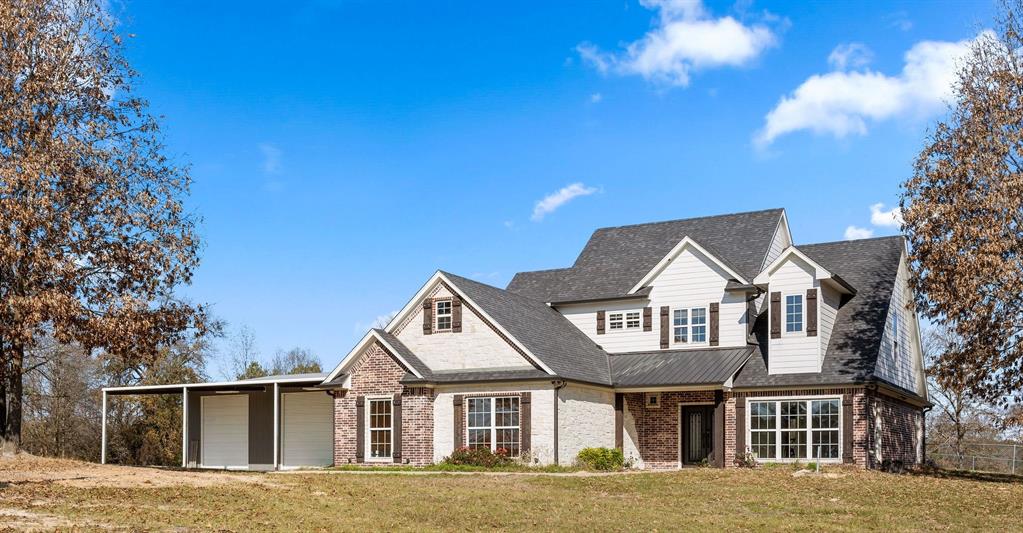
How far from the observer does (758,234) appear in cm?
3544

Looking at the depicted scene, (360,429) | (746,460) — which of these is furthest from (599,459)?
(360,429)

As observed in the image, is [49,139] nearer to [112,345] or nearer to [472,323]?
[112,345]

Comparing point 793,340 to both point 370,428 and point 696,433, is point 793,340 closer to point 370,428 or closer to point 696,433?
point 696,433

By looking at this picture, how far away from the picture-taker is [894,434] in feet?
102

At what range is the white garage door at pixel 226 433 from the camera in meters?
37.7

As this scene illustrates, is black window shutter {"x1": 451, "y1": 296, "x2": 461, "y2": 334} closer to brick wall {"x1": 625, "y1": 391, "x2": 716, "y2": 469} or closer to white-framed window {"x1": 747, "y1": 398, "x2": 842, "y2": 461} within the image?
brick wall {"x1": 625, "y1": 391, "x2": 716, "y2": 469}

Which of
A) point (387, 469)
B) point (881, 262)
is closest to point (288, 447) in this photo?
point (387, 469)

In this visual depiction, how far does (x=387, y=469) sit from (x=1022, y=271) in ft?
58.0

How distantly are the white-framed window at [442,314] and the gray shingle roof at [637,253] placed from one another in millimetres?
5845

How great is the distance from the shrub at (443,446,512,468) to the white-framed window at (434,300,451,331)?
13.2 ft

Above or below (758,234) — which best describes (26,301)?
below

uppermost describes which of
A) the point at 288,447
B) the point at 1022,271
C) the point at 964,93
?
the point at 964,93

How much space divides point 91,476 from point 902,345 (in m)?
24.3

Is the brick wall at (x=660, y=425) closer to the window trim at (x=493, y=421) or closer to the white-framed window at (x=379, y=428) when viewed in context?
the window trim at (x=493, y=421)
